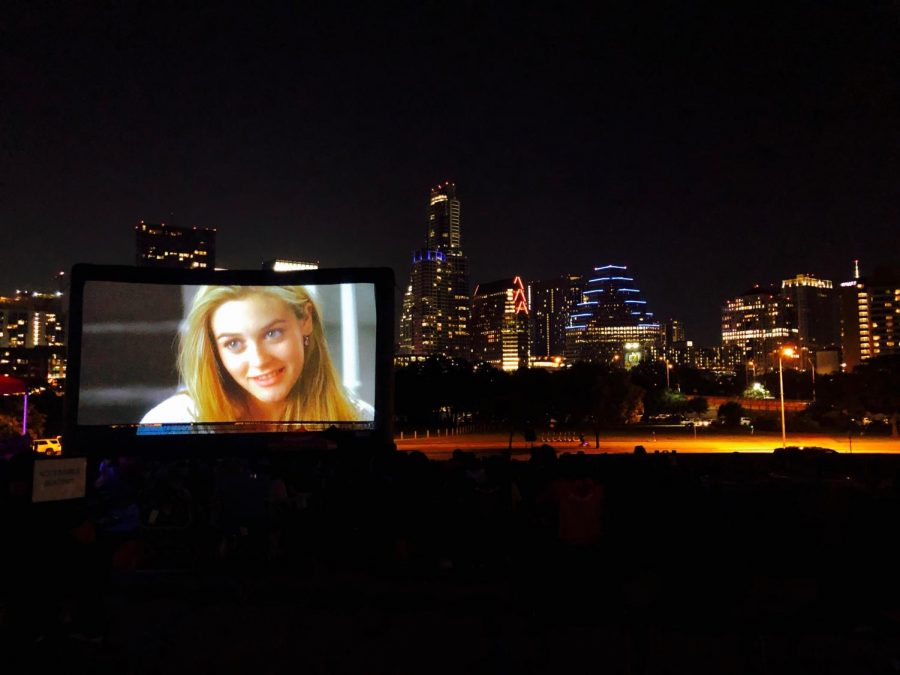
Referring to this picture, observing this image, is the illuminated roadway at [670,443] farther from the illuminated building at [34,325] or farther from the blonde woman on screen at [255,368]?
the illuminated building at [34,325]

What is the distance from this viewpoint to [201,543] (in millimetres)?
6379

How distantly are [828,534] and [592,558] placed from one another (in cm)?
177

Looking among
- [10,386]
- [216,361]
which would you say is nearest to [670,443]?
[216,361]

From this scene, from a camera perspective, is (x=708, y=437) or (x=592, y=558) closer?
(x=592, y=558)

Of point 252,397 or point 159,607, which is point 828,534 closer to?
point 159,607

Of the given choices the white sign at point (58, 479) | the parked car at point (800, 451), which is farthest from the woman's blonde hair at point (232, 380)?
the white sign at point (58, 479)

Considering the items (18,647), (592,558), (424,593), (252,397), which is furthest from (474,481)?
(252,397)

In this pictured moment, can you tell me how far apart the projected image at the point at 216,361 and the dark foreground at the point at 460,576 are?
8.20m

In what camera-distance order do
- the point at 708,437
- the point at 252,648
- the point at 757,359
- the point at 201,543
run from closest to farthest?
the point at 252,648 < the point at 201,543 < the point at 708,437 < the point at 757,359

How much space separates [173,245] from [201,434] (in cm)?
18176

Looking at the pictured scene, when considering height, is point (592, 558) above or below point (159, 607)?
above

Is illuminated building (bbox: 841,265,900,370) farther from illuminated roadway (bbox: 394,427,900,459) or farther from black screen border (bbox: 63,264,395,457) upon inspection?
black screen border (bbox: 63,264,395,457)

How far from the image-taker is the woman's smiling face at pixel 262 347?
14922 mm

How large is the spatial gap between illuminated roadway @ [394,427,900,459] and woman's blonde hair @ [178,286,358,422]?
13304 mm
